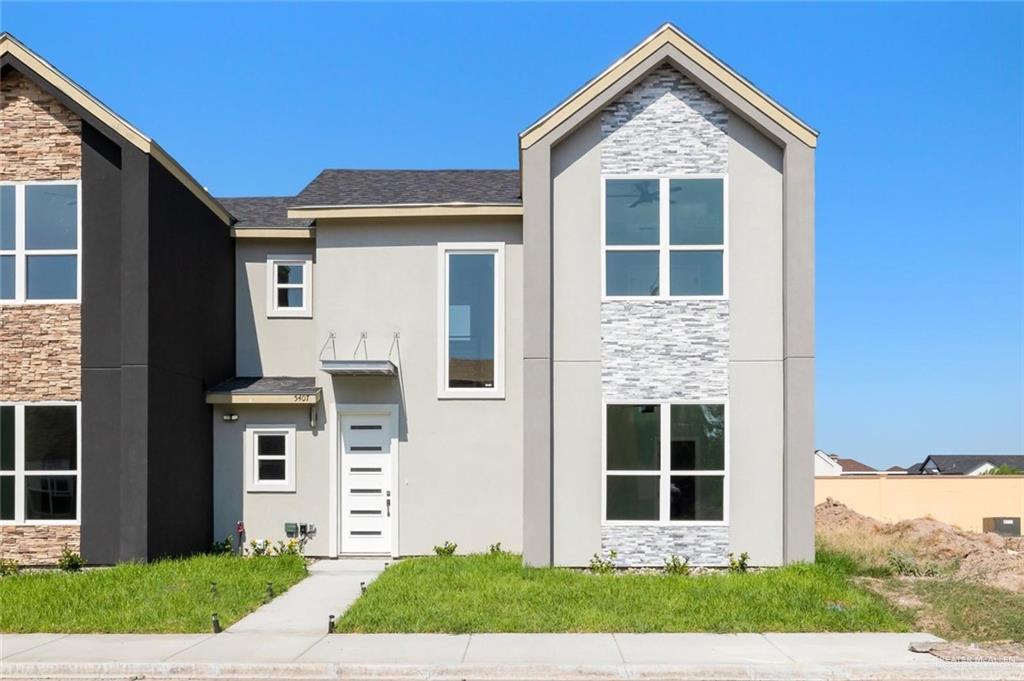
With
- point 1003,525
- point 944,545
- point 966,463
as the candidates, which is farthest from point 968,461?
point 944,545

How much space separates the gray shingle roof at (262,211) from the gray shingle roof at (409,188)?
675mm

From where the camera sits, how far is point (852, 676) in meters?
8.78

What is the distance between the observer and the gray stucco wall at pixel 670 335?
46.6ft

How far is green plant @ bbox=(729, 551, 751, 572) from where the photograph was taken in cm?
1405

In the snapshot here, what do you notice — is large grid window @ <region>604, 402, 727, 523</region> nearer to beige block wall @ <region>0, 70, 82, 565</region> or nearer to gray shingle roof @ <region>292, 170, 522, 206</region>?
gray shingle roof @ <region>292, 170, 522, 206</region>

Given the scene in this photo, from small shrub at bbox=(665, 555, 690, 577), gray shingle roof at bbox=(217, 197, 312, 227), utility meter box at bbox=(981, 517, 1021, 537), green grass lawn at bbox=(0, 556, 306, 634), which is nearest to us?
green grass lawn at bbox=(0, 556, 306, 634)

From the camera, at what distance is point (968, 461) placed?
2494 inches

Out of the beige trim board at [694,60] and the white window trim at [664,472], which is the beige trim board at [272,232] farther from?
the white window trim at [664,472]

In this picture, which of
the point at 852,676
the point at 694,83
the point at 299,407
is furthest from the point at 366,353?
the point at 852,676

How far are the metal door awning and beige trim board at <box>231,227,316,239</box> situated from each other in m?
2.70

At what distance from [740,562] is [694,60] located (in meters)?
7.75

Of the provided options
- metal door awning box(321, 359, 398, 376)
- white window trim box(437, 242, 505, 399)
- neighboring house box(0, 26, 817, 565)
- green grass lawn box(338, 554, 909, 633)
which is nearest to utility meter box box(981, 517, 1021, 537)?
green grass lawn box(338, 554, 909, 633)

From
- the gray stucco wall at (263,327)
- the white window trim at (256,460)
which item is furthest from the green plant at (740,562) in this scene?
the gray stucco wall at (263,327)

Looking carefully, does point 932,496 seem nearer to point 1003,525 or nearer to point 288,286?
point 1003,525
